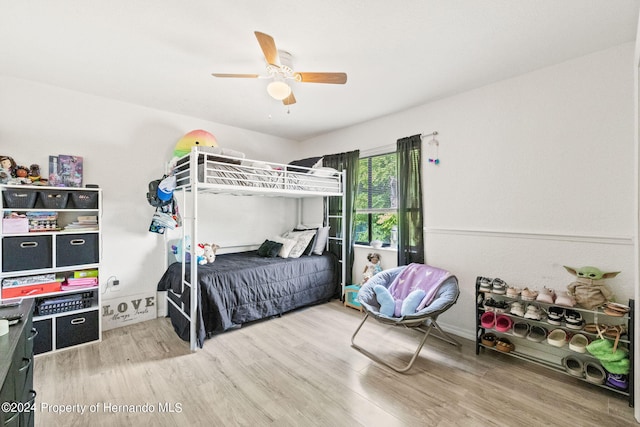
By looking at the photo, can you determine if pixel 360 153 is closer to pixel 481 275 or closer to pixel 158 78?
pixel 481 275

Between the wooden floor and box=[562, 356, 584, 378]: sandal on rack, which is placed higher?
box=[562, 356, 584, 378]: sandal on rack

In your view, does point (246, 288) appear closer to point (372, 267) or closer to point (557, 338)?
point (372, 267)

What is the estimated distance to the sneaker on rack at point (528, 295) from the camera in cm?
218

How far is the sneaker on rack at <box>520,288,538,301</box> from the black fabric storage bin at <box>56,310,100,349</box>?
383 centimetres

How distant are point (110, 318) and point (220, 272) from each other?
1.36 metres

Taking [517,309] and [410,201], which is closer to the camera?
[517,309]

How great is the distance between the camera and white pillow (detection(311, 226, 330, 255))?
12.9 feet

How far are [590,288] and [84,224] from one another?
4304 mm

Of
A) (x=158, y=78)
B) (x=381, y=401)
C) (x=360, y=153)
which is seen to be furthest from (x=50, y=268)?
(x=360, y=153)

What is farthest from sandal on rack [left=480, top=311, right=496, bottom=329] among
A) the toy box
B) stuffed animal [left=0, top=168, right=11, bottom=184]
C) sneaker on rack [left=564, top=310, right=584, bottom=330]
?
stuffed animal [left=0, top=168, right=11, bottom=184]

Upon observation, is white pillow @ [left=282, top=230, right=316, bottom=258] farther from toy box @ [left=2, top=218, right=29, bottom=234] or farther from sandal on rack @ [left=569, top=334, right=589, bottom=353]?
sandal on rack @ [left=569, top=334, right=589, bottom=353]

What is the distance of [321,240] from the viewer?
3.98 metres

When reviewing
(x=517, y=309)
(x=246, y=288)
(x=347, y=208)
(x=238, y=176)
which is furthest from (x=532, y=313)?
(x=238, y=176)

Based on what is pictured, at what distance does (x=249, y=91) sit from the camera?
2785 mm
